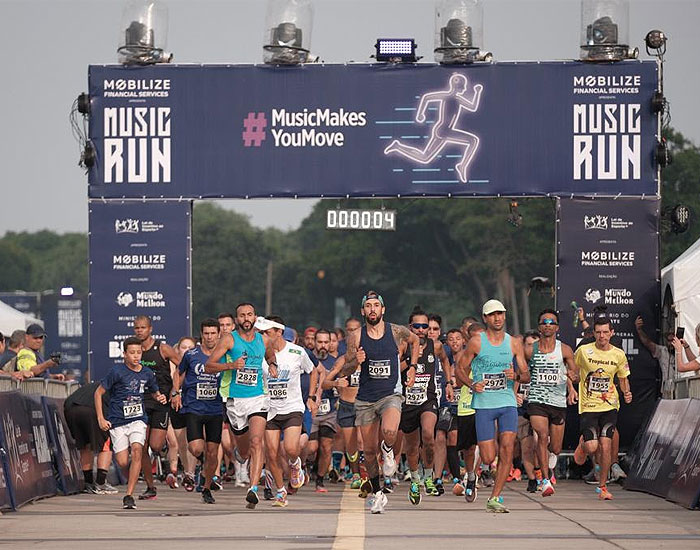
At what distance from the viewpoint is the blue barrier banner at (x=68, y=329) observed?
4581 cm

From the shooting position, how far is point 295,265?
130250mm

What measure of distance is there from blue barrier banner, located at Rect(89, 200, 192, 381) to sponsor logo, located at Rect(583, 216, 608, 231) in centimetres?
601

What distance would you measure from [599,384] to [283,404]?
4.21 meters

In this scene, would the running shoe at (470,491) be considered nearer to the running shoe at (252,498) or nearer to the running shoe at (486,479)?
the running shoe at (252,498)

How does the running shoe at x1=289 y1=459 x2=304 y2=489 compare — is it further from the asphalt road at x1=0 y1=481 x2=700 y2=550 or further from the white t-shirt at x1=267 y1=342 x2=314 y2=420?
the white t-shirt at x1=267 y1=342 x2=314 y2=420

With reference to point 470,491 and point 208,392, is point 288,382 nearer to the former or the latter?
point 208,392

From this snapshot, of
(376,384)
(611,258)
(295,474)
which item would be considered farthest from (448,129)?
(376,384)

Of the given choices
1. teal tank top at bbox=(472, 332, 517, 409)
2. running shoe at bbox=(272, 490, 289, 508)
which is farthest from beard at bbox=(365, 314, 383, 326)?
running shoe at bbox=(272, 490, 289, 508)

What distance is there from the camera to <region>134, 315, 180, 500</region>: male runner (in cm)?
1948

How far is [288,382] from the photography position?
1811 centimetres

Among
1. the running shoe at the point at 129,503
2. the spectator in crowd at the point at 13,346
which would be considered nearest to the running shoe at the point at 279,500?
the running shoe at the point at 129,503

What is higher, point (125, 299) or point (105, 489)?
point (125, 299)

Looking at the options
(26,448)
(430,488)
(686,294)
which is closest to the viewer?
(26,448)

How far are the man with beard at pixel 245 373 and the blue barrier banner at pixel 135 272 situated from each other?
23.6 feet
